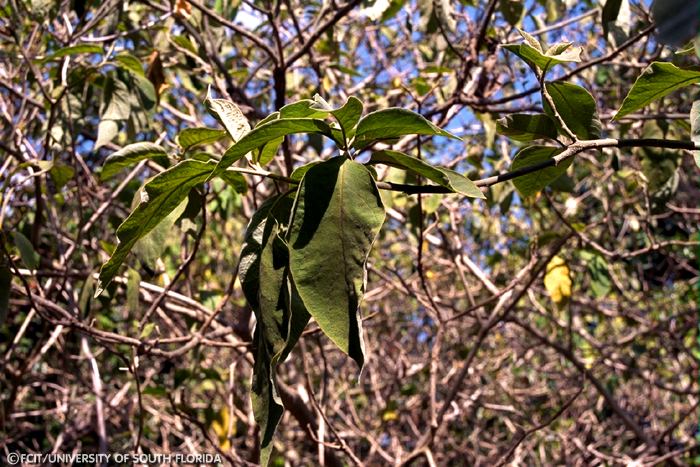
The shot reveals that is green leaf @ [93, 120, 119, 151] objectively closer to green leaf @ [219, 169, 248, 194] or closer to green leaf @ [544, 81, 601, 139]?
green leaf @ [219, 169, 248, 194]

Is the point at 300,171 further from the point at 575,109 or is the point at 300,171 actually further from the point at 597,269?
the point at 597,269

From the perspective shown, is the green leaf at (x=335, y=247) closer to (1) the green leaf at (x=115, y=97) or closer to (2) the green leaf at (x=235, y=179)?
(2) the green leaf at (x=235, y=179)

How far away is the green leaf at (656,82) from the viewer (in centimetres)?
79

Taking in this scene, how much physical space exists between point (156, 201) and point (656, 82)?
0.59 meters

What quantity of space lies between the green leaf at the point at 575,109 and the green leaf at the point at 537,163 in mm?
41

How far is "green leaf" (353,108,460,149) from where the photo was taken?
711 mm

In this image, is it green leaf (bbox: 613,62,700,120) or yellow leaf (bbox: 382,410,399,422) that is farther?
yellow leaf (bbox: 382,410,399,422)

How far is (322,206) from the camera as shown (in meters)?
0.71

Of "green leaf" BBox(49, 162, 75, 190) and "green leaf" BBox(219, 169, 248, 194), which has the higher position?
"green leaf" BBox(49, 162, 75, 190)

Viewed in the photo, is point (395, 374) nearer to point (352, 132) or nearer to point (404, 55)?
point (404, 55)

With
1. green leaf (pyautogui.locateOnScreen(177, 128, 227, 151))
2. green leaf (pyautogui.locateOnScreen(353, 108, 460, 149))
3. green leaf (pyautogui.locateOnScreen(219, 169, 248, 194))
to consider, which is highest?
green leaf (pyautogui.locateOnScreen(177, 128, 227, 151))

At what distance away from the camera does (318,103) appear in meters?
0.72

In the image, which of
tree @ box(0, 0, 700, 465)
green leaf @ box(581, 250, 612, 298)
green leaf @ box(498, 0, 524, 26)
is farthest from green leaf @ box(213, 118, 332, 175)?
green leaf @ box(581, 250, 612, 298)

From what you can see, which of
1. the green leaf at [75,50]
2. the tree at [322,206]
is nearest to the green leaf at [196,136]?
the tree at [322,206]
